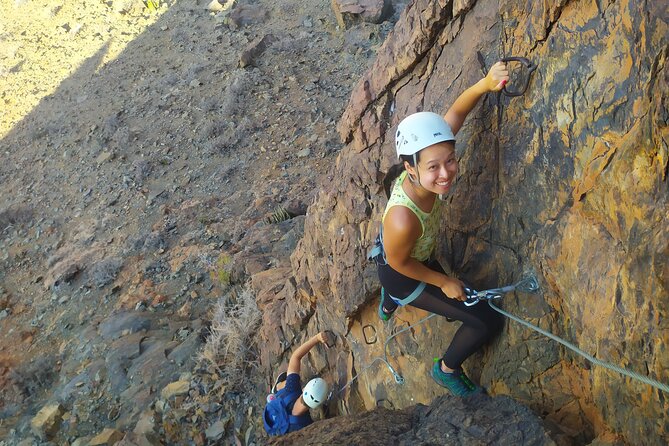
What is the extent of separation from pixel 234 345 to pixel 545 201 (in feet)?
14.6

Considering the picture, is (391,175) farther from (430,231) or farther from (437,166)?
(437,166)

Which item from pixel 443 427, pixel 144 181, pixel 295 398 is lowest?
pixel 144 181

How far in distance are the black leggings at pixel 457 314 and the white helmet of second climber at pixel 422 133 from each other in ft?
2.97

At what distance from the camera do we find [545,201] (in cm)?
273

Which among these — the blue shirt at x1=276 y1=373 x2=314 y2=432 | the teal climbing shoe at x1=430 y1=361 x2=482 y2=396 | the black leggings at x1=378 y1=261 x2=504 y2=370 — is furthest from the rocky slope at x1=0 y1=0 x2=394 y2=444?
the black leggings at x1=378 y1=261 x2=504 y2=370

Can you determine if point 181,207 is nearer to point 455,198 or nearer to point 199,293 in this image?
point 199,293

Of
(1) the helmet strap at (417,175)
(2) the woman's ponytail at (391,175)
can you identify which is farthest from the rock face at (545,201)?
(1) the helmet strap at (417,175)

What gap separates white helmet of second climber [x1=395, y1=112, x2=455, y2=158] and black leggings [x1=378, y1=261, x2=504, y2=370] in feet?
2.97

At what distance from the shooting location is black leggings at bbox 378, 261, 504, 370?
10.0 feet

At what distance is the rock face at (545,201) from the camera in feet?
6.86

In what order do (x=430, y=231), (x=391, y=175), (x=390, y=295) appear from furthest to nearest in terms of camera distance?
(x=391, y=175) → (x=390, y=295) → (x=430, y=231)

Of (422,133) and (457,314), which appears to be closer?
(422,133)

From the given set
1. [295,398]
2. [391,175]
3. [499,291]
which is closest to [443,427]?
[499,291]

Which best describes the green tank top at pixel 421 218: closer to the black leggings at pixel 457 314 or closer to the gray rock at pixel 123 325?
the black leggings at pixel 457 314
